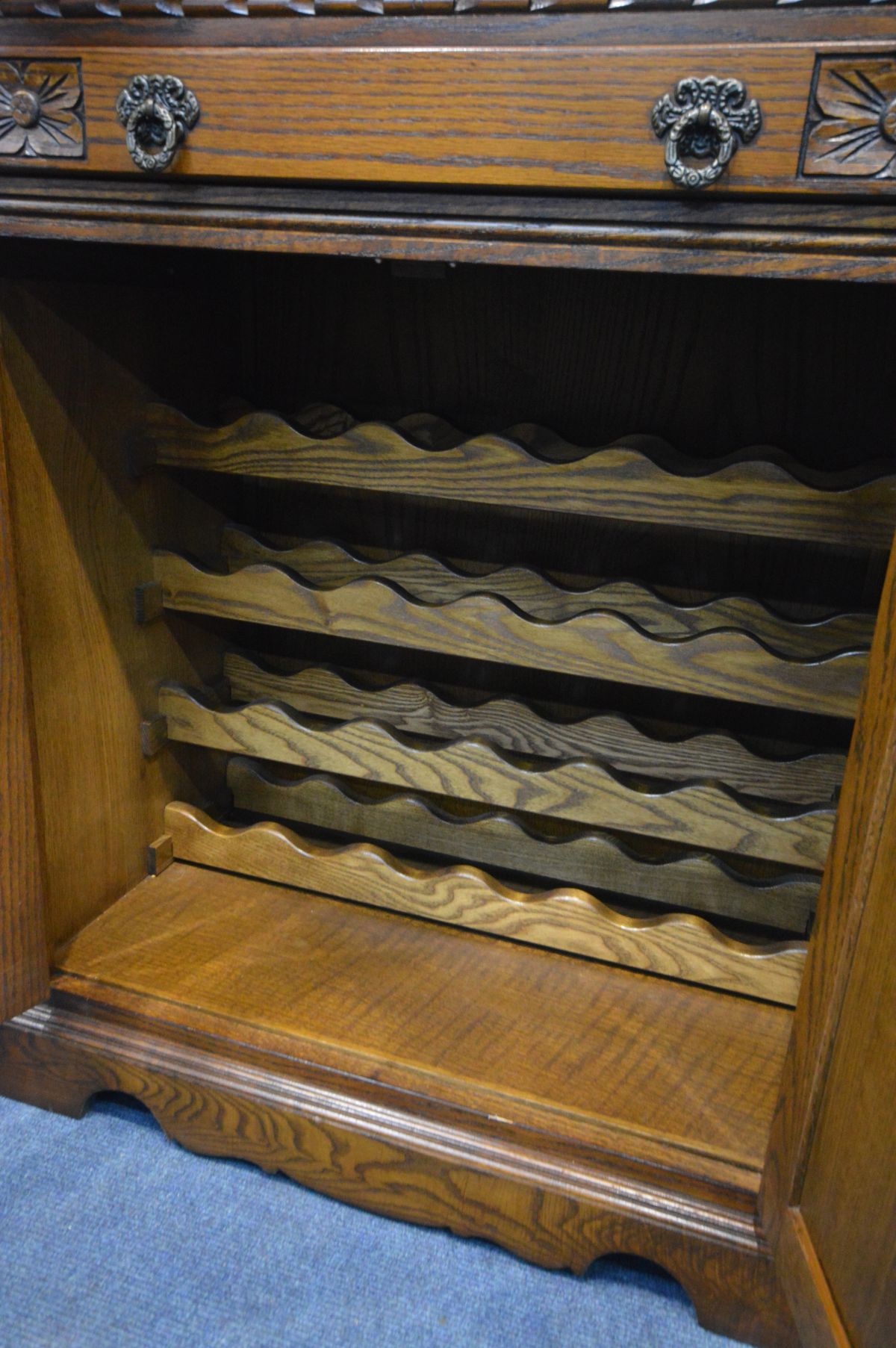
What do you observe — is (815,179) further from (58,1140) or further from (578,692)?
(58,1140)

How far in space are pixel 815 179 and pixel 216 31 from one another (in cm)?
37

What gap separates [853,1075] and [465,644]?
473mm

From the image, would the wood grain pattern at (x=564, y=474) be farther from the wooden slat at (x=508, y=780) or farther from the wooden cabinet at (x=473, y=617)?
the wooden slat at (x=508, y=780)

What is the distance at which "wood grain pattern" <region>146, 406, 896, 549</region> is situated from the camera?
76 centimetres

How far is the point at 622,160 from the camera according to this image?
558 millimetres

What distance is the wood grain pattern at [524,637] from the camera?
813 mm

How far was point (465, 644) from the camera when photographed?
35.7 inches

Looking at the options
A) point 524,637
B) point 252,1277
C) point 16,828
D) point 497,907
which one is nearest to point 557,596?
point 524,637

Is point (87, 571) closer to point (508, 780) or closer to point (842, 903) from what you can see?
point (508, 780)

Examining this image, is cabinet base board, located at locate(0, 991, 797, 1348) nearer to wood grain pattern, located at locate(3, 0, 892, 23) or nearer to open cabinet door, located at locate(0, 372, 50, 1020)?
open cabinet door, located at locate(0, 372, 50, 1020)

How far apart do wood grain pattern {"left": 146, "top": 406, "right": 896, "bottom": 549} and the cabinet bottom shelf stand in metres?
0.43

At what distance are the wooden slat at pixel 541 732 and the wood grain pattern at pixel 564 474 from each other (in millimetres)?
223

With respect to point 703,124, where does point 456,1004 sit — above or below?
below

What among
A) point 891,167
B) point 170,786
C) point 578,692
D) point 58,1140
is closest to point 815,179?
point 891,167
